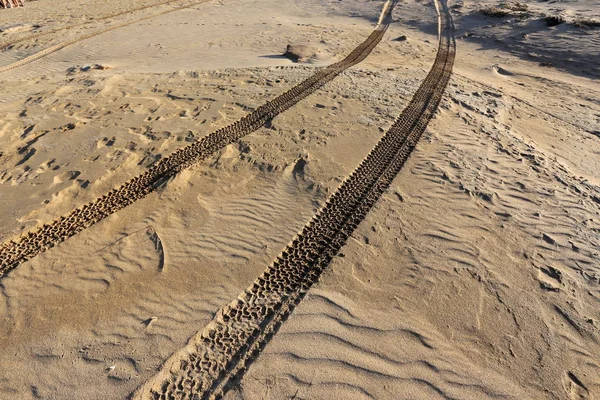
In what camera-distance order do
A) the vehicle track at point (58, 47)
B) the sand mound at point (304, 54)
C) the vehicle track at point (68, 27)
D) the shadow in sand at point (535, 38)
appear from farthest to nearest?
the vehicle track at point (68, 27)
the shadow in sand at point (535, 38)
the vehicle track at point (58, 47)
the sand mound at point (304, 54)

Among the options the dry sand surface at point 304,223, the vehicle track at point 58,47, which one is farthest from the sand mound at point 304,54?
the vehicle track at point 58,47

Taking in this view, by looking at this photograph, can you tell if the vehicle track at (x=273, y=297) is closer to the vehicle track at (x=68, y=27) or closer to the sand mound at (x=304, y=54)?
the sand mound at (x=304, y=54)

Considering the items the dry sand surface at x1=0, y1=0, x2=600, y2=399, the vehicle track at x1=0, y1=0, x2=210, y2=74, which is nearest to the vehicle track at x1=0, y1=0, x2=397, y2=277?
the dry sand surface at x1=0, y1=0, x2=600, y2=399

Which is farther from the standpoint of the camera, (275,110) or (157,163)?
(275,110)

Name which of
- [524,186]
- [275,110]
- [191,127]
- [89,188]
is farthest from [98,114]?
[524,186]

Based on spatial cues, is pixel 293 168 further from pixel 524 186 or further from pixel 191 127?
pixel 524 186

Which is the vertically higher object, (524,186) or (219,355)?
(524,186)

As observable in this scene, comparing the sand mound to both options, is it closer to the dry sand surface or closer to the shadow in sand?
the dry sand surface
